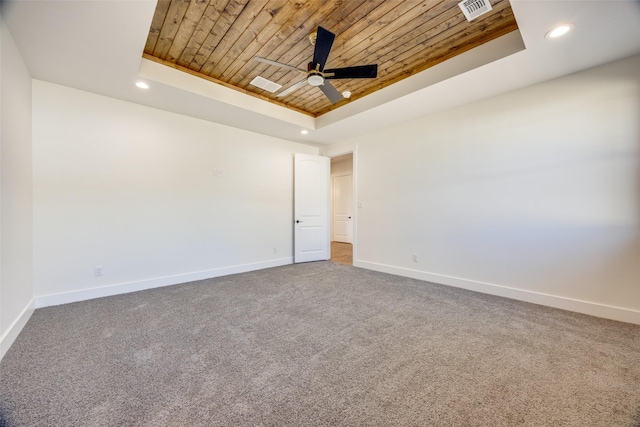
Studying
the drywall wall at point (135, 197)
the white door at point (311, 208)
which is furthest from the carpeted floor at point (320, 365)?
the white door at point (311, 208)

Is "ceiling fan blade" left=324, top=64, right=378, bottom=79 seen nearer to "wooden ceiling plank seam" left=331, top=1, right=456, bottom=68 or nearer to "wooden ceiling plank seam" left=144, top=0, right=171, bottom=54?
"wooden ceiling plank seam" left=331, top=1, right=456, bottom=68

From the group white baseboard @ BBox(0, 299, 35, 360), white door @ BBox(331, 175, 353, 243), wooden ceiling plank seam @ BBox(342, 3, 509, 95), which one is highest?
wooden ceiling plank seam @ BBox(342, 3, 509, 95)

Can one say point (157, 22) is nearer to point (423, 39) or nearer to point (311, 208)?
point (423, 39)

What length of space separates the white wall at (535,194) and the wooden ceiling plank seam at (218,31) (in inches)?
113

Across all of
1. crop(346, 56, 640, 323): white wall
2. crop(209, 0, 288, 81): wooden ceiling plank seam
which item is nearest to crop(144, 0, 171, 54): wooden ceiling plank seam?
crop(209, 0, 288, 81): wooden ceiling plank seam

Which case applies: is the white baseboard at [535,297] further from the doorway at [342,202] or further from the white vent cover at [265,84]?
the doorway at [342,202]

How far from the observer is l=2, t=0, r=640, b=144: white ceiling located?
184 centimetres

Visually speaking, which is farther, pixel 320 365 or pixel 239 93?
pixel 239 93

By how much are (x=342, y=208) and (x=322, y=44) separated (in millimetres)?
6239

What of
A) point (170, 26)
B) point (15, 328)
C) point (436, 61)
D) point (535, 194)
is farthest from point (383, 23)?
point (15, 328)

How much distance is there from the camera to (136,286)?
3287 millimetres

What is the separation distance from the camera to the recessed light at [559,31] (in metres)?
1.96

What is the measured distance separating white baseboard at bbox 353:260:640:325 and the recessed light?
2.59m

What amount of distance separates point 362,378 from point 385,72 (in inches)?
131
